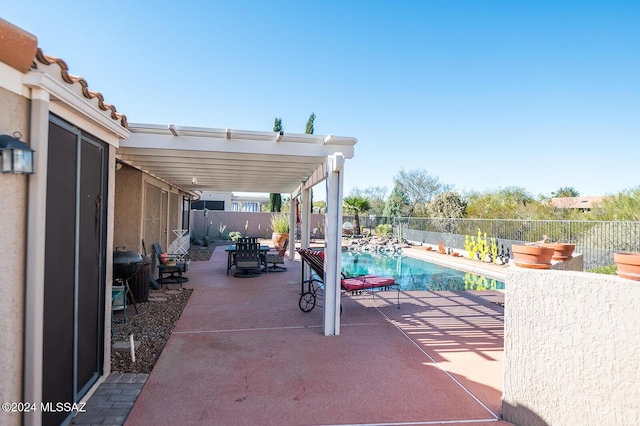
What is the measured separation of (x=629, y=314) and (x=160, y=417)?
3945 millimetres

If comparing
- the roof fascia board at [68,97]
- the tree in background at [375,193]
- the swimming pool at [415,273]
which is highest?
the tree in background at [375,193]

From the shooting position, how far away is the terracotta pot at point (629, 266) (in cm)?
242

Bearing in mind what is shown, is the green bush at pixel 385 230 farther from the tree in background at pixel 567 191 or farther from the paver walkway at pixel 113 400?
the tree in background at pixel 567 191

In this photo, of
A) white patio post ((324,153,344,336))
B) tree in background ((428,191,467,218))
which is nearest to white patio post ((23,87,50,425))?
white patio post ((324,153,344,336))

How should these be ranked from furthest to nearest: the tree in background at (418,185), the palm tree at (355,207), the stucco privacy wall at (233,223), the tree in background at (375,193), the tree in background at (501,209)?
the tree in background at (375,193) < the tree in background at (418,185) < the palm tree at (355,207) < the stucco privacy wall at (233,223) < the tree in background at (501,209)

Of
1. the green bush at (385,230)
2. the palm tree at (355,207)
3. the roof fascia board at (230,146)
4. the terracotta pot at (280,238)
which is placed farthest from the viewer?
the palm tree at (355,207)

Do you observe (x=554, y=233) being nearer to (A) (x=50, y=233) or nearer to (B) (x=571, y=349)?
(B) (x=571, y=349)

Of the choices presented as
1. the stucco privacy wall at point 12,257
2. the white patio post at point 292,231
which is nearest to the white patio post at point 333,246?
the stucco privacy wall at point 12,257

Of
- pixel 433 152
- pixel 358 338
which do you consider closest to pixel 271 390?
pixel 358 338

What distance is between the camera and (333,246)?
18.5ft

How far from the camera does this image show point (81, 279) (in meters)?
3.39

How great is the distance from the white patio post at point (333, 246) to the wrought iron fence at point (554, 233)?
1133 centimetres

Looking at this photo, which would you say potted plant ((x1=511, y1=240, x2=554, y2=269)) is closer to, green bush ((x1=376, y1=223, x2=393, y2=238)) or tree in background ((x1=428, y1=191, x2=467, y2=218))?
green bush ((x1=376, y1=223, x2=393, y2=238))

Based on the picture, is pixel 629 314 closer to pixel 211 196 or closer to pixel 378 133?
pixel 378 133
